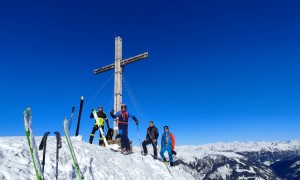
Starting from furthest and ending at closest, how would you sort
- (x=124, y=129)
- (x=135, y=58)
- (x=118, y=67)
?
1. (x=118, y=67)
2. (x=135, y=58)
3. (x=124, y=129)

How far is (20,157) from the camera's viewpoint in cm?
951

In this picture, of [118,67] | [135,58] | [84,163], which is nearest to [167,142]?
[135,58]

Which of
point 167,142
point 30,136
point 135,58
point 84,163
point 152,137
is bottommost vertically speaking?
point 84,163

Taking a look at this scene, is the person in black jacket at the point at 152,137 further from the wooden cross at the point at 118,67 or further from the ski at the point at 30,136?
the ski at the point at 30,136

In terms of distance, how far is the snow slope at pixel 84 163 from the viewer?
9.02 m

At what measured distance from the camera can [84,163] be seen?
40.0ft

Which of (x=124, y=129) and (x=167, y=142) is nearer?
(x=124, y=129)

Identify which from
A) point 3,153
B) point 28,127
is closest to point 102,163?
point 3,153

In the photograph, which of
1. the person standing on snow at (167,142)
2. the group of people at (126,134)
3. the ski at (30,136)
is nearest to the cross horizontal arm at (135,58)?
the group of people at (126,134)

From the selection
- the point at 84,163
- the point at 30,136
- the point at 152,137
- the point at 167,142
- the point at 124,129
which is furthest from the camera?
the point at 167,142

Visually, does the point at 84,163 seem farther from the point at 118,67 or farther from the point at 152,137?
the point at 118,67

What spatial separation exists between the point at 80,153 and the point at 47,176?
3318 mm

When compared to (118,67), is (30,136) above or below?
below

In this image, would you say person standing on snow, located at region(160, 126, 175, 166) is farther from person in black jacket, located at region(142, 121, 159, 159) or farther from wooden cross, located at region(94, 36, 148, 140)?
wooden cross, located at region(94, 36, 148, 140)
